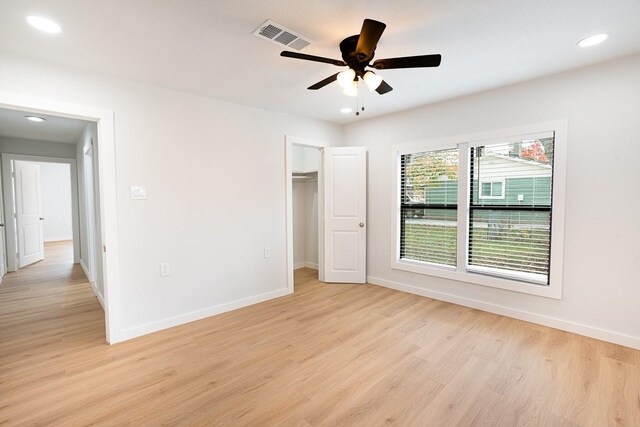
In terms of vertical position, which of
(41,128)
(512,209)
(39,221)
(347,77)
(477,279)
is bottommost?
(477,279)

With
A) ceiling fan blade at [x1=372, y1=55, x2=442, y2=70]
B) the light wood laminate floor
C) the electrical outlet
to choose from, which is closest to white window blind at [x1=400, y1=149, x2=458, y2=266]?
the light wood laminate floor

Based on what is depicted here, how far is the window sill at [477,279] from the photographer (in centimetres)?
305

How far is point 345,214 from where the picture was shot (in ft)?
15.3

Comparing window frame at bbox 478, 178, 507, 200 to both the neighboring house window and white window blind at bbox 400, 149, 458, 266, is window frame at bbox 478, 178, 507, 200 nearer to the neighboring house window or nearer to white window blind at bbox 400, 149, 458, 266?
the neighboring house window

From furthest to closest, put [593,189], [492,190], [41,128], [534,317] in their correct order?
[41,128] < [492,190] < [534,317] < [593,189]

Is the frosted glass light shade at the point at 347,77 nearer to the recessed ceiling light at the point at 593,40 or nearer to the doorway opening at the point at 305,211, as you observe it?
the recessed ceiling light at the point at 593,40

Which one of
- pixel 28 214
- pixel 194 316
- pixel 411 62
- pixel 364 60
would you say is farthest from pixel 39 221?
pixel 411 62

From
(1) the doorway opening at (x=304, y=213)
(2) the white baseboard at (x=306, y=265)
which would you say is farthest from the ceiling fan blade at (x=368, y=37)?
(2) the white baseboard at (x=306, y=265)

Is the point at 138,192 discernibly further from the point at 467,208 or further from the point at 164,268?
the point at 467,208

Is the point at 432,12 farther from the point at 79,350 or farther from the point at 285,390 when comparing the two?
the point at 79,350

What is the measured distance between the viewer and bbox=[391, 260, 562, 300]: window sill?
3.05 metres

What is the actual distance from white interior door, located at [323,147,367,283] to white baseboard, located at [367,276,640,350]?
71 centimetres

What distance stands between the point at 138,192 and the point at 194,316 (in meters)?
1.48

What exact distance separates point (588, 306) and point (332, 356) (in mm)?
2501
